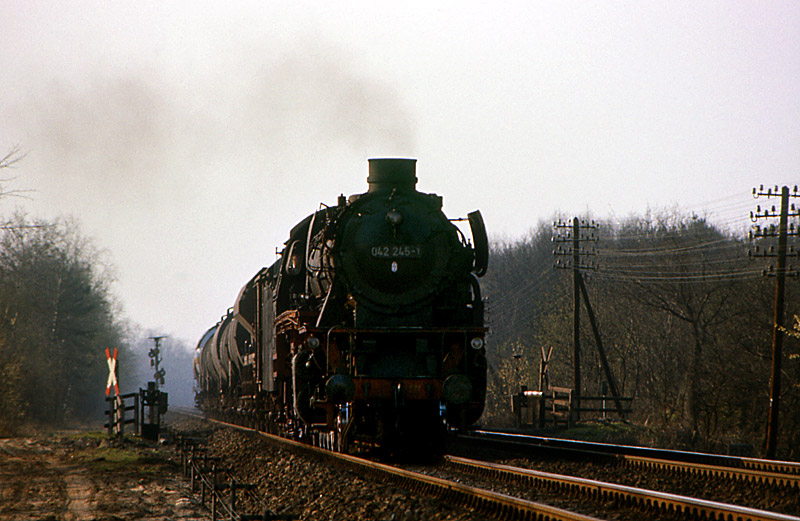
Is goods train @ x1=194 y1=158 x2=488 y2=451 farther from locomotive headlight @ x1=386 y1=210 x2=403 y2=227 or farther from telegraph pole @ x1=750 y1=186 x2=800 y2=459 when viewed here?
telegraph pole @ x1=750 y1=186 x2=800 y2=459

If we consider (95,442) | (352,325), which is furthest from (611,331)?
(352,325)

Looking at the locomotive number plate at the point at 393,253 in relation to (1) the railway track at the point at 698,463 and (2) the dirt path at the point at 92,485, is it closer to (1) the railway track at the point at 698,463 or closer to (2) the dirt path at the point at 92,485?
(1) the railway track at the point at 698,463

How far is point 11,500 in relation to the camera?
11.3 m

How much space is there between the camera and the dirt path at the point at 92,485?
1009cm

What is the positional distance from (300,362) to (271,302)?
3461 millimetres

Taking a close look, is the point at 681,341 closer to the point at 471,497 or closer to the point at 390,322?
the point at 390,322

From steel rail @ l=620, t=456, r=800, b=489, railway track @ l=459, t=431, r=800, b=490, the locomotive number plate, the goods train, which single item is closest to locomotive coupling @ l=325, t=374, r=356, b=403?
the goods train

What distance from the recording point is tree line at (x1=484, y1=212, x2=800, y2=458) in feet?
106

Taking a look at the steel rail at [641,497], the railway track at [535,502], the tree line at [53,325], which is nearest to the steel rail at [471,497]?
the railway track at [535,502]

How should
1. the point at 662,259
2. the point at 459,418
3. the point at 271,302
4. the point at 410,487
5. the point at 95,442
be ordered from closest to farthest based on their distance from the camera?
the point at 410,487, the point at 459,418, the point at 271,302, the point at 95,442, the point at 662,259

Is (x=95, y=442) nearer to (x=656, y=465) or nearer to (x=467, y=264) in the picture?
(x=467, y=264)

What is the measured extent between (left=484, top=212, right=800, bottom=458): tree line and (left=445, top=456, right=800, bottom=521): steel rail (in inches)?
589

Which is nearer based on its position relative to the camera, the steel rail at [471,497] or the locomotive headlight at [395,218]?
the steel rail at [471,497]

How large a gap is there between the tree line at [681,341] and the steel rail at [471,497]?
15218 mm
